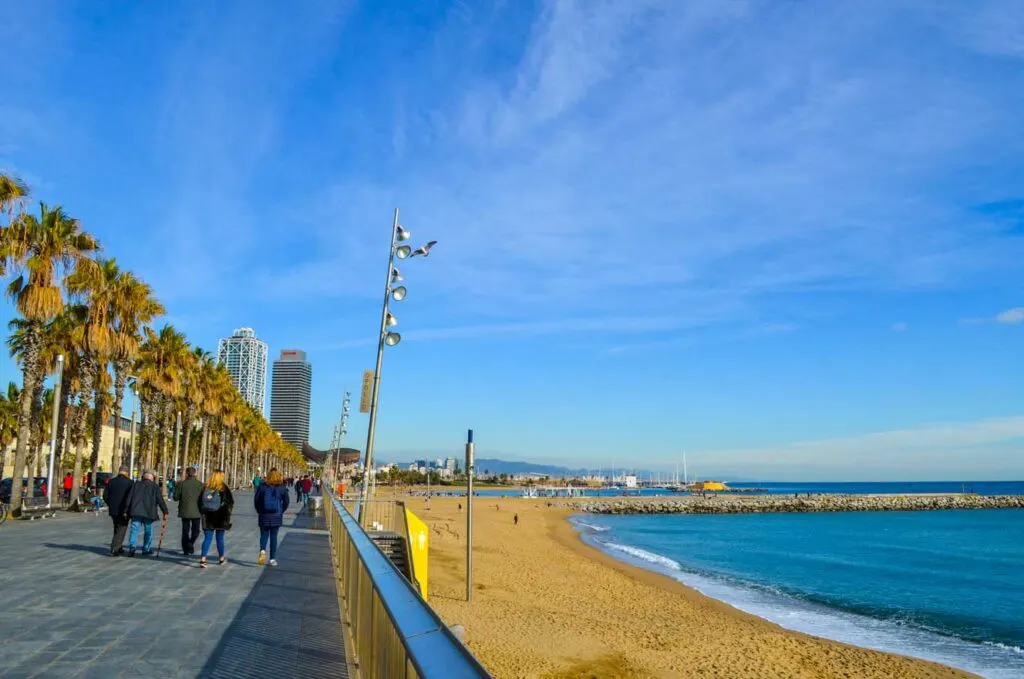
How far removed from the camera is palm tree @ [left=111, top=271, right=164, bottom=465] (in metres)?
29.2

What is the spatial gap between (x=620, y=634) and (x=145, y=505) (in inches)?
457

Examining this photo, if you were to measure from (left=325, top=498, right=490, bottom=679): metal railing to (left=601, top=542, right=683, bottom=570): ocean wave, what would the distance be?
113 ft

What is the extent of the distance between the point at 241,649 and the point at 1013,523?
10349cm

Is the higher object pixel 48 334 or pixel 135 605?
pixel 48 334

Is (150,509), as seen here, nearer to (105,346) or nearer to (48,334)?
(105,346)

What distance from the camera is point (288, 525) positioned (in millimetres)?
22094

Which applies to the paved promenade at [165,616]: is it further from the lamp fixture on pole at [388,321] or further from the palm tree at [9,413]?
the palm tree at [9,413]

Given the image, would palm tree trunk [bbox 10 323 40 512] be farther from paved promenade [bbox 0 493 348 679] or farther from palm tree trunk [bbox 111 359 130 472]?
paved promenade [bbox 0 493 348 679]

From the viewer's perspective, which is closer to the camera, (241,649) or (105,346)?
(241,649)

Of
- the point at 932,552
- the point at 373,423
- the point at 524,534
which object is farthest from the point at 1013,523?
the point at 373,423

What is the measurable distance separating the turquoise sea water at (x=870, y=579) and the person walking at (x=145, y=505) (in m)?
17.2

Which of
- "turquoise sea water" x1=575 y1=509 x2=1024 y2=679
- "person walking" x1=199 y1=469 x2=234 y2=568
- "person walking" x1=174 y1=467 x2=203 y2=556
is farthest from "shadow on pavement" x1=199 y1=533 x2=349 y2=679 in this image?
"turquoise sea water" x1=575 y1=509 x2=1024 y2=679

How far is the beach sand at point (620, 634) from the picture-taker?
50.9ft

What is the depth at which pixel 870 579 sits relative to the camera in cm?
3581
